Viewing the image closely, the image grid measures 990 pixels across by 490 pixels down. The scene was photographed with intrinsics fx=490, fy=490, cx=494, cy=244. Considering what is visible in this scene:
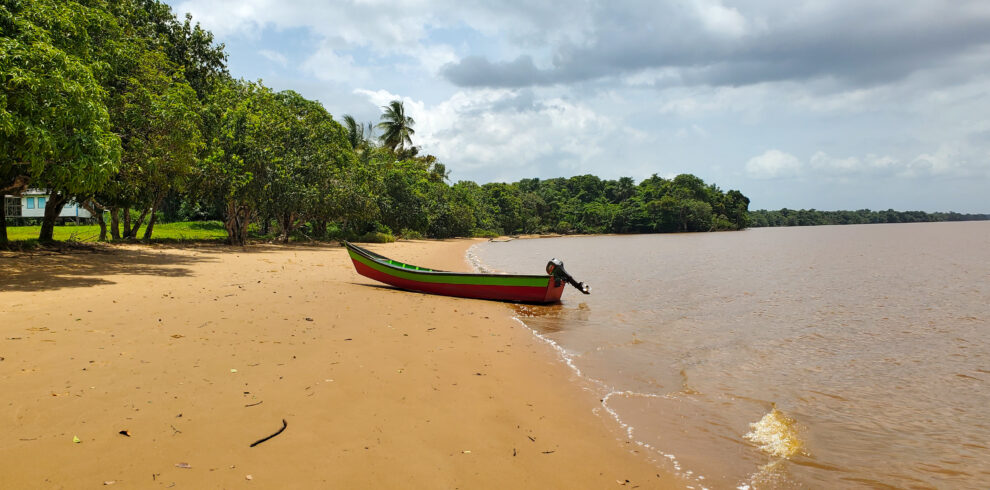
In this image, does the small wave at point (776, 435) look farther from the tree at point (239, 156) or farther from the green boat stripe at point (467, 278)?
the tree at point (239, 156)

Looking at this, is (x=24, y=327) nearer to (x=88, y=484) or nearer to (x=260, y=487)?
(x=88, y=484)

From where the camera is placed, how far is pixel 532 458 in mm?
3787

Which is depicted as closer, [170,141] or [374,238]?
[170,141]

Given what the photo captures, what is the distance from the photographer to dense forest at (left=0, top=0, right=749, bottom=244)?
31.1 ft

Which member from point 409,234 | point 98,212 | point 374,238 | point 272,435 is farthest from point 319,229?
point 272,435

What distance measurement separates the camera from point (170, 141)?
49.8 ft

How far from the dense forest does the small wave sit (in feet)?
39.0

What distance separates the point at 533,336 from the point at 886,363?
5345mm

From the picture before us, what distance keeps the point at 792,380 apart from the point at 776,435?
2.27 meters

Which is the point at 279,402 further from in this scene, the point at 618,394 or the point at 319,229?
the point at 319,229

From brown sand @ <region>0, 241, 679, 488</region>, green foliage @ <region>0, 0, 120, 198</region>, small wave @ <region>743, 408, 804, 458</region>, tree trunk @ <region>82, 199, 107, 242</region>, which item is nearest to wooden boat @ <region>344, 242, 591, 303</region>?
brown sand @ <region>0, 241, 679, 488</region>

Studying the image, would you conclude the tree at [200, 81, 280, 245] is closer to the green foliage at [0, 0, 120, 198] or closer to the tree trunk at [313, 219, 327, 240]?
the green foliage at [0, 0, 120, 198]

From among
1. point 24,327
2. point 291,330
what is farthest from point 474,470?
point 24,327

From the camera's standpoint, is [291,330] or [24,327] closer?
[24,327]
